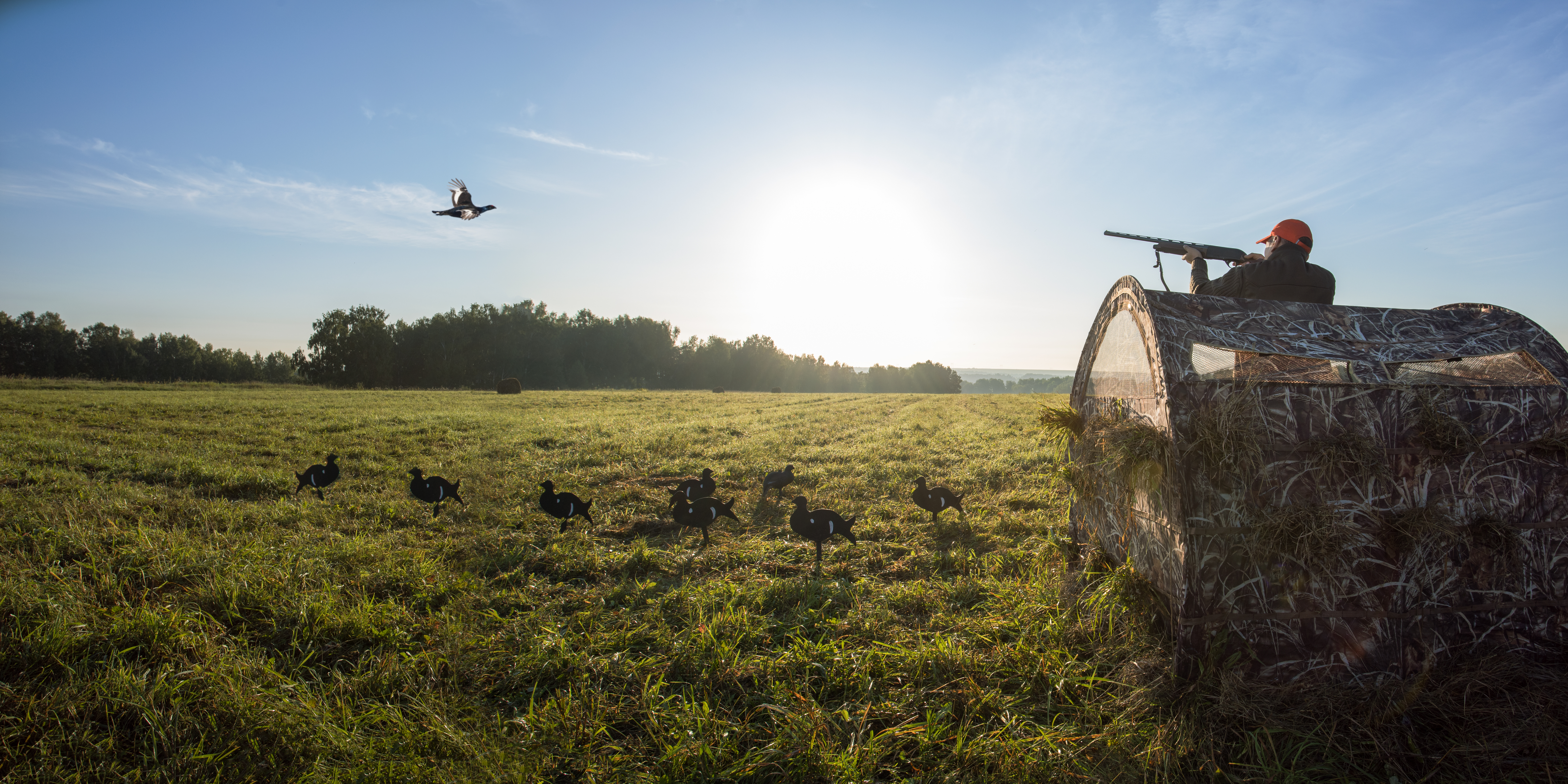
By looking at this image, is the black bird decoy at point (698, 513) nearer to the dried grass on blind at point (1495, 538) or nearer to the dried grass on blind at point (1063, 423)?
the dried grass on blind at point (1063, 423)

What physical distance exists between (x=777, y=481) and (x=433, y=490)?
4697 millimetres

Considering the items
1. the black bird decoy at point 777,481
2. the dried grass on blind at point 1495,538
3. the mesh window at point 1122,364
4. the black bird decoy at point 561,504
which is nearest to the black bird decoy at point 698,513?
the black bird decoy at point 561,504

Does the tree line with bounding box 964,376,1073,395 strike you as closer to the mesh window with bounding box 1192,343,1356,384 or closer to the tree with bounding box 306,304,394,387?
the mesh window with bounding box 1192,343,1356,384

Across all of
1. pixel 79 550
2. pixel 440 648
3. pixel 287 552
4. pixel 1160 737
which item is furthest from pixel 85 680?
pixel 1160 737

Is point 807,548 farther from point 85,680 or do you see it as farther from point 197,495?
point 197,495

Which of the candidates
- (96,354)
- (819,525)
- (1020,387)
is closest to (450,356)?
(96,354)

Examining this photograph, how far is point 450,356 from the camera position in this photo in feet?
243

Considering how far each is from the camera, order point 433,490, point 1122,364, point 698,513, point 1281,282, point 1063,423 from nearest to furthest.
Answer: point 1122,364 < point 1063,423 < point 1281,282 < point 698,513 < point 433,490

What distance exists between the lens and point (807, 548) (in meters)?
6.98

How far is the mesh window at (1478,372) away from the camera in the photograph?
384cm

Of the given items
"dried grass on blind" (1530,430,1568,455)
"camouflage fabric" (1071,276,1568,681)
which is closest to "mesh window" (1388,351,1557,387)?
"camouflage fabric" (1071,276,1568,681)

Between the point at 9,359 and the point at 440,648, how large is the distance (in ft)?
347

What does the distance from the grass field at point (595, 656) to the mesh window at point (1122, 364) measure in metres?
1.43

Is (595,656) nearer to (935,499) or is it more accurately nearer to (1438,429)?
(935,499)
